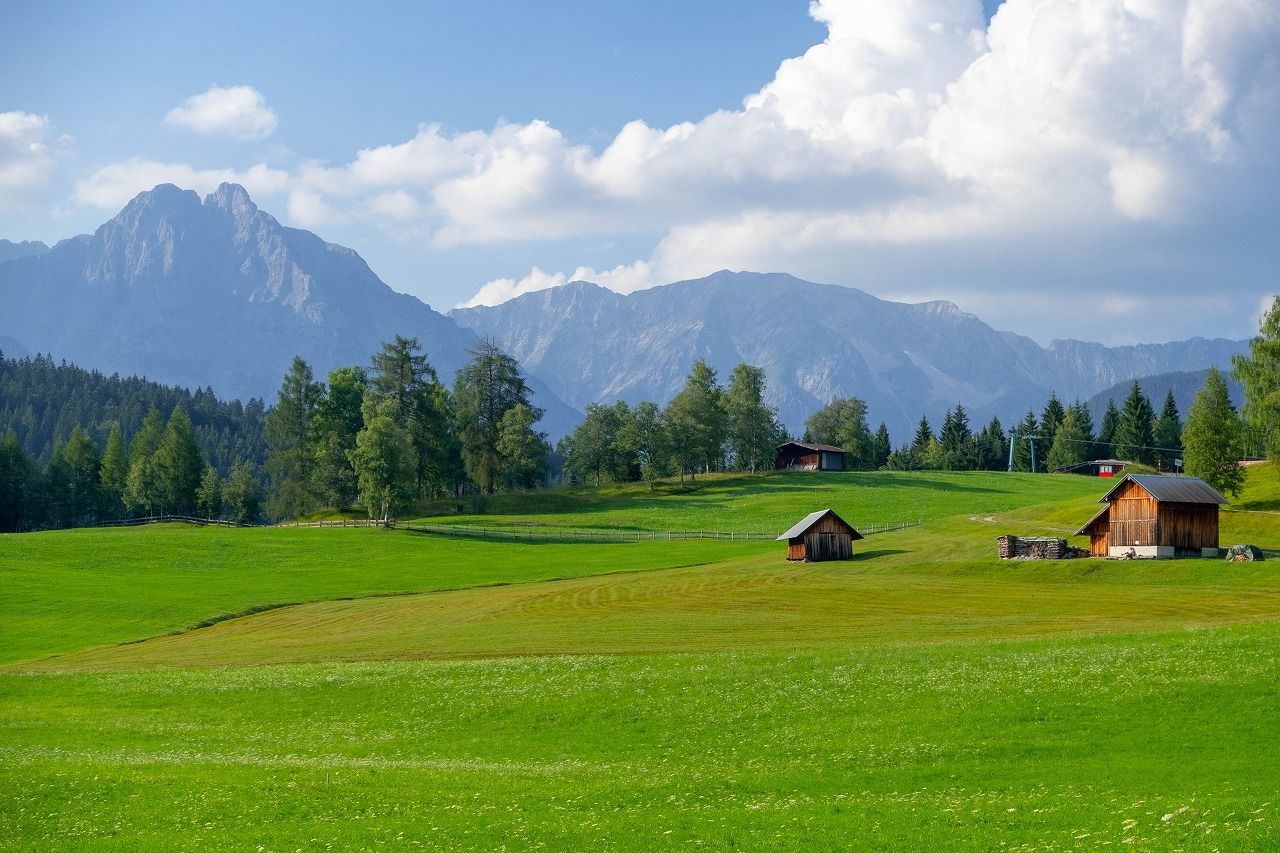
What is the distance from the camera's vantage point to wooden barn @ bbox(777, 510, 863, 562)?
89688 mm

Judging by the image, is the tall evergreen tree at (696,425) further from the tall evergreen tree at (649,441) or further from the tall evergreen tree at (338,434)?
the tall evergreen tree at (338,434)

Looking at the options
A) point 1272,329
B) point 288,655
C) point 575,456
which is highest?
point 1272,329

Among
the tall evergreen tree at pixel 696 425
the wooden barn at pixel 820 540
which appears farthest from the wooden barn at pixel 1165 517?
the tall evergreen tree at pixel 696 425

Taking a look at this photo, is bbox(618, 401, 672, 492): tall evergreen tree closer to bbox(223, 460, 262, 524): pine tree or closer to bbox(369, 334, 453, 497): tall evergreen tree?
bbox(369, 334, 453, 497): tall evergreen tree

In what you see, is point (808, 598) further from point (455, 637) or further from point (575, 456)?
point (575, 456)

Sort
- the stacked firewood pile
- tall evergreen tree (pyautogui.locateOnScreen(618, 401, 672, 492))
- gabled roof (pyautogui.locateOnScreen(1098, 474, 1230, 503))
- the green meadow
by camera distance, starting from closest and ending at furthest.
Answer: the green meadow < gabled roof (pyautogui.locateOnScreen(1098, 474, 1230, 503)) < the stacked firewood pile < tall evergreen tree (pyautogui.locateOnScreen(618, 401, 672, 492))

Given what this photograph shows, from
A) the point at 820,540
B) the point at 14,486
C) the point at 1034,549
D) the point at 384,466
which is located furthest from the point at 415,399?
the point at 1034,549

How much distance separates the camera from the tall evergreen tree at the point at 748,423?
191 meters

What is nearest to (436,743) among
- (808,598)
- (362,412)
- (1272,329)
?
(808,598)

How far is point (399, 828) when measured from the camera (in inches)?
790

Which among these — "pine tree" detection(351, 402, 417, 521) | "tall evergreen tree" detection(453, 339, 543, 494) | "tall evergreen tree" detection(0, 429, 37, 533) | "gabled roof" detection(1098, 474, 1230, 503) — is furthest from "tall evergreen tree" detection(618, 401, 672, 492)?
"tall evergreen tree" detection(0, 429, 37, 533)

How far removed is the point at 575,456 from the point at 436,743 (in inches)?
5573

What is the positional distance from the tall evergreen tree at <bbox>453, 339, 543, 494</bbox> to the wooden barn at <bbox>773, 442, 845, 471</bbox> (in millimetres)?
52070

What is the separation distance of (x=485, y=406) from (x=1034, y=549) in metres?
99.9
